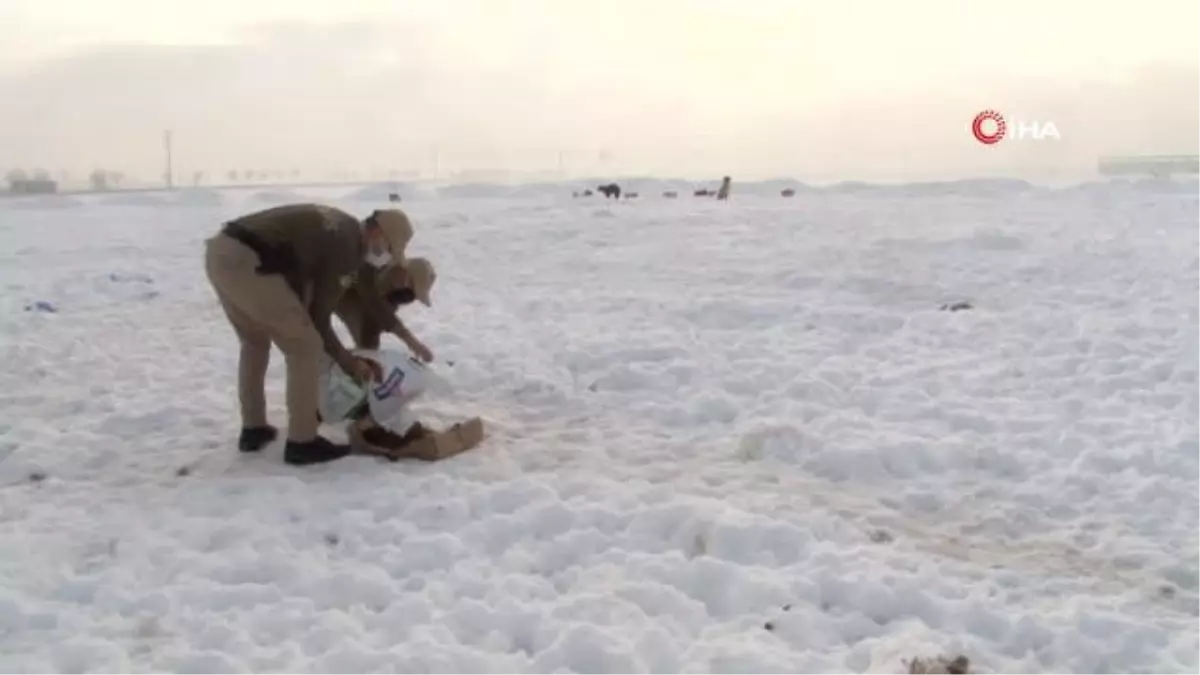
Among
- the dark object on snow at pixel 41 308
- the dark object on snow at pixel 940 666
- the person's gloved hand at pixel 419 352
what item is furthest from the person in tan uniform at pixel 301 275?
the dark object on snow at pixel 41 308

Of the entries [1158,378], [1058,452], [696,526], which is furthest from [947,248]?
[696,526]

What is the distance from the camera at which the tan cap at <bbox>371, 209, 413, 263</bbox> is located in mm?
6723

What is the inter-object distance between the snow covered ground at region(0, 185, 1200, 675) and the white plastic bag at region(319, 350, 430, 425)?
0.35 metres

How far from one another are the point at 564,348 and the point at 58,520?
499cm

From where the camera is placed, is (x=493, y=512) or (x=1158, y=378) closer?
(x=493, y=512)

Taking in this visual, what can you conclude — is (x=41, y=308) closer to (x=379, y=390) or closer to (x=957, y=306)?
(x=379, y=390)

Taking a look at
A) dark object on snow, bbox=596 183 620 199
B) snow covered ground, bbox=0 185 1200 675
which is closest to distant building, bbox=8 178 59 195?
dark object on snow, bbox=596 183 620 199

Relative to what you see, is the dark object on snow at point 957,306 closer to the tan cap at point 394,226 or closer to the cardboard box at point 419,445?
the cardboard box at point 419,445

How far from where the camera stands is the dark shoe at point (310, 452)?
22.5 ft

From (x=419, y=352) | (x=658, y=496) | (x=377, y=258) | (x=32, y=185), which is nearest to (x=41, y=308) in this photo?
(x=419, y=352)

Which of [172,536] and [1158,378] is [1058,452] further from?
[172,536]

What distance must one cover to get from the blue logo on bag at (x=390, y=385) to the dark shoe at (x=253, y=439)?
2.96 feet

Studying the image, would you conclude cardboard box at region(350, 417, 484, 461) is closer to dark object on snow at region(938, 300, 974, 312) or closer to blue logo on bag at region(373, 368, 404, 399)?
blue logo on bag at region(373, 368, 404, 399)

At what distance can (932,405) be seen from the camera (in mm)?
8328
